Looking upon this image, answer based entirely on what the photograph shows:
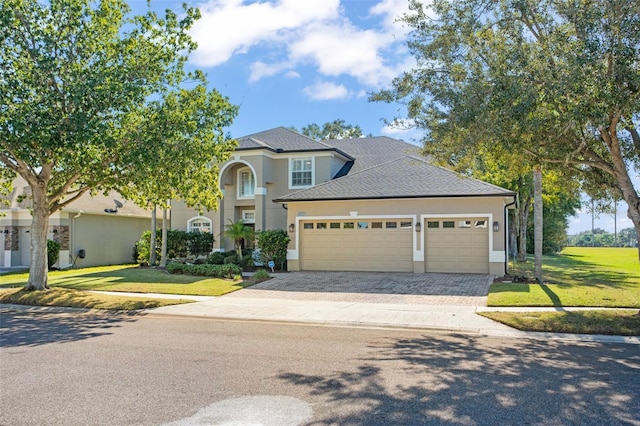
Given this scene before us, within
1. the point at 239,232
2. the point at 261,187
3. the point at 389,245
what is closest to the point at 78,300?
the point at 239,232

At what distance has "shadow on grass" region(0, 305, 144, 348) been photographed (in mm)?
9414

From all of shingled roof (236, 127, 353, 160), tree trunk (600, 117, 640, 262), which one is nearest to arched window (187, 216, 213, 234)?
shingled roof (236, 127, 353, 160)

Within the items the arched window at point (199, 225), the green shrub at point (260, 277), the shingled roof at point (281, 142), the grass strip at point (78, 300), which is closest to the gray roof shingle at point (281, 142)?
the shingled roof at point (281, 142)

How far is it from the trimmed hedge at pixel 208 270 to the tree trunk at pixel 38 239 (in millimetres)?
5570

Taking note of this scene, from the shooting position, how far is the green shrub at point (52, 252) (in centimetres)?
2431

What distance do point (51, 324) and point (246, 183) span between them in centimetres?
1633

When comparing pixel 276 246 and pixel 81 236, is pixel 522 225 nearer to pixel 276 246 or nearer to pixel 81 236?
pixel 276 246

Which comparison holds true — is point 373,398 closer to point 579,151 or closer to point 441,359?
point 441,359

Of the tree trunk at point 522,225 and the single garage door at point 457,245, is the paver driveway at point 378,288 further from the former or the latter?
the tree trunk at point 522,225

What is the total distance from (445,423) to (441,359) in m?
2.87

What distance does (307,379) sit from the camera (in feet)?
21.7

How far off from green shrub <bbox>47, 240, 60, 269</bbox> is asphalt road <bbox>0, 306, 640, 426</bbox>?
16.0 metres

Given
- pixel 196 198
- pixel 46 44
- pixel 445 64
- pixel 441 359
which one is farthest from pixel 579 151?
pixel 46 44

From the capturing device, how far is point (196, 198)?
56.1ft
